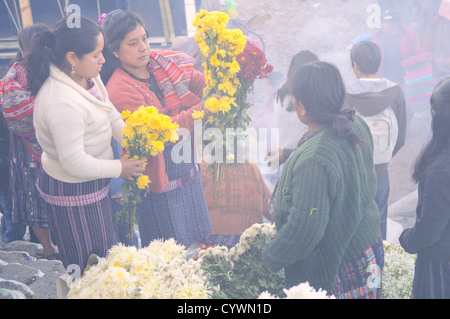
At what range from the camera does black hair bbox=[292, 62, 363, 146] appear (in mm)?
2162

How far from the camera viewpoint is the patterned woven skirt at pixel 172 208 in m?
3.20

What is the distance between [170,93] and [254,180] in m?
1.36

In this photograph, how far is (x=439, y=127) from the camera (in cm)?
240

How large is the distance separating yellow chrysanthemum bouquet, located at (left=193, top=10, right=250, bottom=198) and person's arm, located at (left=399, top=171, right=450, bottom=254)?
Result: 1.32m

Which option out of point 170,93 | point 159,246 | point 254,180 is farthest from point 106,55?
point 254,180

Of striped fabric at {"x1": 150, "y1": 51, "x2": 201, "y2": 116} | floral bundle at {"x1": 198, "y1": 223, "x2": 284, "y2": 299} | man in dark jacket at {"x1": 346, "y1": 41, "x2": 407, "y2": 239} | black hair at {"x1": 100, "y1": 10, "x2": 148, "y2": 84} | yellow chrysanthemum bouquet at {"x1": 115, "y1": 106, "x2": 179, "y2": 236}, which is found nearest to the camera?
yellow chrysanthemum bouquet at {"x1": 115, "y1": 106, "x2": 179, "y2": 236}

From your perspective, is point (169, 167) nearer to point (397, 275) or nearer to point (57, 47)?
point (57, 47)

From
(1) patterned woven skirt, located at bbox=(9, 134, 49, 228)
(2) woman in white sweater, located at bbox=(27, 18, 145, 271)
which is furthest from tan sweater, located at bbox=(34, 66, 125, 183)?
(1) patterned woven skirt, located at bbox=(9, 134, 49, 228)

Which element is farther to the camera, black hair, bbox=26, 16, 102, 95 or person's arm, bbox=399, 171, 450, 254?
black hair, bbox=26, 16, 102, 95

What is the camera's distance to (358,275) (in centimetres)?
235

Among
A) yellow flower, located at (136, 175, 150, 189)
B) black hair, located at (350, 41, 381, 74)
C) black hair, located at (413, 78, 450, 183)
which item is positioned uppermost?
black hair, located at (350, 41, 381, 74)

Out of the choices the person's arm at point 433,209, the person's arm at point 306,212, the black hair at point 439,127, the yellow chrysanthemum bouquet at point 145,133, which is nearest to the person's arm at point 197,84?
the yellow chrysanthemum bouquet at point 145,133

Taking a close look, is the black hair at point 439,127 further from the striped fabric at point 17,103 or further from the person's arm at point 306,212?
the striped fabric at point 17,103

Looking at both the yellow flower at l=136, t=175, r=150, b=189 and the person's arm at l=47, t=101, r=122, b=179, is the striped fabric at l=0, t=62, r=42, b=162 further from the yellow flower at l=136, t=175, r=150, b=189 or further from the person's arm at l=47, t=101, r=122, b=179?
the yellow flower at l=136, t=175, r=150, b=189
